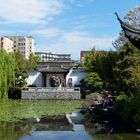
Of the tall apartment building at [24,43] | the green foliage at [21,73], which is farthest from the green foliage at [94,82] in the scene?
the tall apartment building at [24,43]

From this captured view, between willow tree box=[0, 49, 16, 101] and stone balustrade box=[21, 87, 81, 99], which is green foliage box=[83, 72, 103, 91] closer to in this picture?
stone balustrade box=[21, 87, 81, 99]

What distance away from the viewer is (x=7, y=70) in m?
30.5

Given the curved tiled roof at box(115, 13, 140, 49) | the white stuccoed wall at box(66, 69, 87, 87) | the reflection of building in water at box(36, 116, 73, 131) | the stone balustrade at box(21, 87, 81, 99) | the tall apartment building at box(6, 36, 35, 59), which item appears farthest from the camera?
the tall apartment building at box(6, 36, 35, 59)

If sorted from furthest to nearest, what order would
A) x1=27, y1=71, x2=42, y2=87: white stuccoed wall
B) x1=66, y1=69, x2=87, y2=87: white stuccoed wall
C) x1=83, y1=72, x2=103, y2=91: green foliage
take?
x1=66, y1=69, x2=87, y2=87: white stuccoed wall
x1=27, y1=71, x2=42, y2=87: white stuccoed wall
x1=83, y1=72, x2=103, y2=91: green foliage

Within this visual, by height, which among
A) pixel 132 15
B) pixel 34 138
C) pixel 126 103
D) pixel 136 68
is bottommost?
pixel 34 138

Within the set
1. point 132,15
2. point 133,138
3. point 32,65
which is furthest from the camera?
point 32,65

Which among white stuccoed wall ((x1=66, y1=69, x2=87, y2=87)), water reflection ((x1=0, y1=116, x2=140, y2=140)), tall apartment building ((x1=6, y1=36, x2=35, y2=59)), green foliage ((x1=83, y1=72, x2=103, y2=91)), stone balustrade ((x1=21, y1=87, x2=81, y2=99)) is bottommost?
water reflection ((x1=0, y1=116, x2=140, y2=140))

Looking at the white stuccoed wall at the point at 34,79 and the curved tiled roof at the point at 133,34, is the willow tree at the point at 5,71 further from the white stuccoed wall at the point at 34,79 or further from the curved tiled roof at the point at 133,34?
the curved tiled roof at the point at 133,34

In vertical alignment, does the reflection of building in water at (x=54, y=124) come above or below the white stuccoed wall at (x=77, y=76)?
below

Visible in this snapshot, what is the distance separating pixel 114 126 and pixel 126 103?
3.95 feet

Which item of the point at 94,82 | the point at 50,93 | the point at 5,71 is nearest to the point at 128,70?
the point at 5,71

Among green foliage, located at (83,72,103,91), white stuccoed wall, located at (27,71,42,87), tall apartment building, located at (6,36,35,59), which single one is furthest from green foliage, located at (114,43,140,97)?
tall apartment building, located at (6,36,35,59)

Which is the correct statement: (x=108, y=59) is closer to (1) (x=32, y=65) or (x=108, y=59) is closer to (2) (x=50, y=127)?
(2) (x=50, y=127)

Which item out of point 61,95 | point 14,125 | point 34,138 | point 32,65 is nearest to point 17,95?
point 61,95
